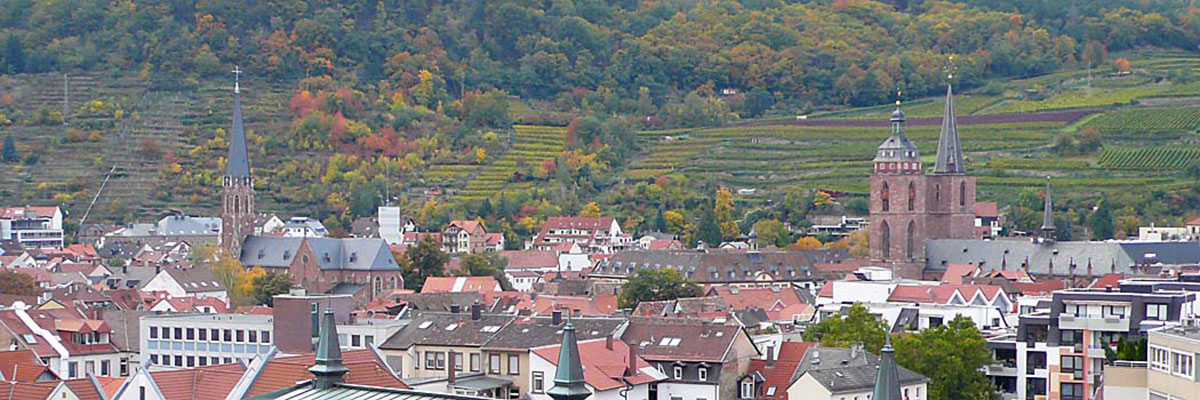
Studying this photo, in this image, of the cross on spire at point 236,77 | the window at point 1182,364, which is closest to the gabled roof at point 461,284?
the cross on spire at point 236,77

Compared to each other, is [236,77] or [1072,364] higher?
[236,77]

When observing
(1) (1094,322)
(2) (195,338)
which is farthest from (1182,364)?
(2) (195,338)

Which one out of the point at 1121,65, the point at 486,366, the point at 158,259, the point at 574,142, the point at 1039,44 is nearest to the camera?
the point at 486,366

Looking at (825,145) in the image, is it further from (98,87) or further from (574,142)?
(98,87)

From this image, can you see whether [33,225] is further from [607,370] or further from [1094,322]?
[1094,322]

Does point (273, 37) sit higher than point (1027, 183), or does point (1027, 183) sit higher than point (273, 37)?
point (273, 37)

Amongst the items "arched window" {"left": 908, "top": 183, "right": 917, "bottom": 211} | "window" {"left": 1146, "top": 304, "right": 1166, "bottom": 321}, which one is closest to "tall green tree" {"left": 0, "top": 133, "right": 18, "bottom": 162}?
"arched window" {"left": 908, "top": 183, "right": 917, "bottom": 211}

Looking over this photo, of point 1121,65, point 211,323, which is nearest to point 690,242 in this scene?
point 1121,65

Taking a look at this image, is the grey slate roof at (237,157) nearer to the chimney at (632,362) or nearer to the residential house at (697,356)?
the residential house at (697,356)
